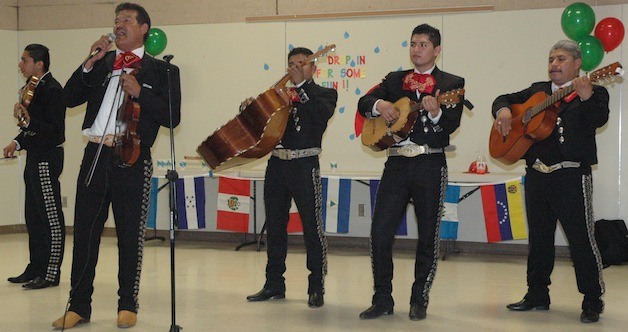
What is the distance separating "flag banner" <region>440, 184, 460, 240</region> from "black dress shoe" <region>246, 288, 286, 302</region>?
8.59ft

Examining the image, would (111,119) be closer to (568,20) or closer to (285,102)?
(285,102)

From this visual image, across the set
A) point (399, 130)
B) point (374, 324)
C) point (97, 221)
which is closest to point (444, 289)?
point (374, 324)

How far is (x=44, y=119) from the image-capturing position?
248 inches

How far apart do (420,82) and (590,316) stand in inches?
70.6

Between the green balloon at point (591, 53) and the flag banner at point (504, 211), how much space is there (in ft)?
4.08

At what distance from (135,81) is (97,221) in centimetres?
90

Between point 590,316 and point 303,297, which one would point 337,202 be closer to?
point 303,297

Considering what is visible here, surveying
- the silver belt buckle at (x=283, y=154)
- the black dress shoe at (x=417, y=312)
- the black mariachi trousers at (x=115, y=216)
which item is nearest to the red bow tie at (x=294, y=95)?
the silver belt buckle at (x=283, y=154)

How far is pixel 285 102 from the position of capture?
5.33 metres

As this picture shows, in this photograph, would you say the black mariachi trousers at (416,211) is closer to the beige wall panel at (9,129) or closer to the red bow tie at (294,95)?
the red bow tie at (294,95)

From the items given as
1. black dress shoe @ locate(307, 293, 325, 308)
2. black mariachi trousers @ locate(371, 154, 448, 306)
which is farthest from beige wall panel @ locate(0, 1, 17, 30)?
black mariachi trousers @ locate(371, 154, 448, 306)

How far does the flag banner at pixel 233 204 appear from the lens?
28.9ft

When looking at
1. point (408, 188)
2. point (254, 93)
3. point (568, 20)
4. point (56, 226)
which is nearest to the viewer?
point (408, 188)

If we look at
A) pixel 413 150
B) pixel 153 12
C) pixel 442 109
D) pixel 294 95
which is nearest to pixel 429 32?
pixel 442 109
